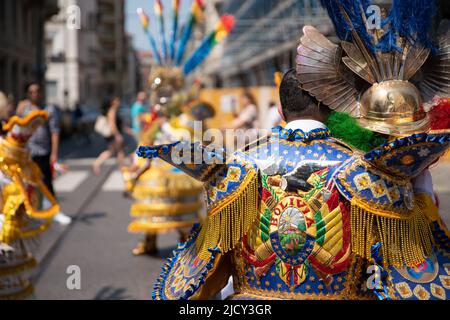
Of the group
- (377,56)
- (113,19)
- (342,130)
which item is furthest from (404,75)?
(113,19)

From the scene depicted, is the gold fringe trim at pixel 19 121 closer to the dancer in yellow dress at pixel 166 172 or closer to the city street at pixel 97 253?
the city street at pixel 97 253

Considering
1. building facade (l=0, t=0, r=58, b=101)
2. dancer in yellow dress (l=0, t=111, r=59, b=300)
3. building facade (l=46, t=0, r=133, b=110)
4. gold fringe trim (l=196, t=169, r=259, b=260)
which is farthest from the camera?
building facade (l=46, t=0, r=133, b=110)

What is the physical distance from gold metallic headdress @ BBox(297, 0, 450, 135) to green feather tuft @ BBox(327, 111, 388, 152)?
1.6 inches

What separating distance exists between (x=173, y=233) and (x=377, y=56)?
6.01 meters

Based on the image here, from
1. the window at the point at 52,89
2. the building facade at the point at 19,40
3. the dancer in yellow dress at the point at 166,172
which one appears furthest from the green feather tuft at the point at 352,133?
the window at the point at 52,89

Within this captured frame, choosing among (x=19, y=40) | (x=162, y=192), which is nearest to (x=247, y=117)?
(x=162, y=192)

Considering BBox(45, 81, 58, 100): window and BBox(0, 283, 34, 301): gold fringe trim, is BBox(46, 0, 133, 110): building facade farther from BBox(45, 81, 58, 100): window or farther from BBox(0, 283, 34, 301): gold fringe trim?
BBox(0, 283, 34, 301): gold fringe trim

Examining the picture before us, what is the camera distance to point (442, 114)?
2.85 meters

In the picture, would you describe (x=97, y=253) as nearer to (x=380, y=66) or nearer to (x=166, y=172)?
(x=166, y=172)

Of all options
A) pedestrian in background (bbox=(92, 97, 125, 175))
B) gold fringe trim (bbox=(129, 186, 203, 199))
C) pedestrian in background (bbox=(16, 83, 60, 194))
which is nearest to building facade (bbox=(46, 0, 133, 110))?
pedestrian in background (bbox=(92, 97, 125, 175))

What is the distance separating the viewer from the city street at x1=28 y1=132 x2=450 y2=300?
5586mm

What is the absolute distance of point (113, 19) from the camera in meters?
86.4

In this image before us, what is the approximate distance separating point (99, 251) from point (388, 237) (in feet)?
16.9

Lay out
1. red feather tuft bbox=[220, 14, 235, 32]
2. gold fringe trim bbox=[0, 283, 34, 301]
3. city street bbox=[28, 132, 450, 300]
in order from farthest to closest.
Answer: red feather tuft bbox=[220, 14, 235, 32] → city street bbox=[28, 132, 450, 300] → gold fringe trim bbox=[0, 283, 34, 301]
